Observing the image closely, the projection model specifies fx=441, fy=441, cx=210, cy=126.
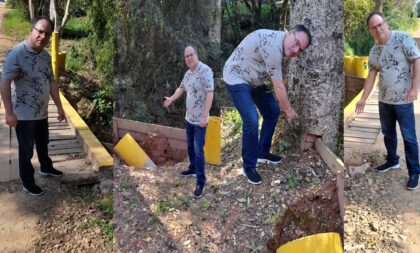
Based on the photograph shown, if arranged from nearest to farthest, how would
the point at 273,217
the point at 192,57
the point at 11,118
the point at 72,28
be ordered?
the point at 192,57
the point at 273,217
the point at 11,118
the point at 72,28

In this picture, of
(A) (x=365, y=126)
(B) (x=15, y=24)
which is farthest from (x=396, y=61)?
(B) (x=15, y=24)

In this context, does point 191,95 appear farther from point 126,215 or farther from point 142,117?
point 126,215

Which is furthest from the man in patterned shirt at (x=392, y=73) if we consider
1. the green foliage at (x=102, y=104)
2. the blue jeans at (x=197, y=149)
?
the green foliage at (x=102, y=104)

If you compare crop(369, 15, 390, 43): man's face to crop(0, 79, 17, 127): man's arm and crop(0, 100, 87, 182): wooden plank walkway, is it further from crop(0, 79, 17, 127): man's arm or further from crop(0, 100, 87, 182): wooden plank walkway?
crop(0, 100, 87, 182): wooden plank walkway

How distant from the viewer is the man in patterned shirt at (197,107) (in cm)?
215

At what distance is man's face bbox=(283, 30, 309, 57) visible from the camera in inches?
91.4

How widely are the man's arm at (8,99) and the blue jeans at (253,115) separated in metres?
1.45

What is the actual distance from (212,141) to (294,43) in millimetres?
682

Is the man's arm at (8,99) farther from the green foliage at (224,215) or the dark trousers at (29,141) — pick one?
the green foliage at (224,215)

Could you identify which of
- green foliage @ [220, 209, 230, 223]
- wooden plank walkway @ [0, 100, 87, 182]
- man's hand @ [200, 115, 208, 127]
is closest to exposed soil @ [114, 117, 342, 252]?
green foliage @ [220, 209, 230, 223]

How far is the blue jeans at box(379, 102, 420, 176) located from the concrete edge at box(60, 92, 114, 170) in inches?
78.5

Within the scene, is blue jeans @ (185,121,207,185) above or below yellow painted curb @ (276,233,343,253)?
above

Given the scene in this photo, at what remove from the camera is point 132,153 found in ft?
7.18

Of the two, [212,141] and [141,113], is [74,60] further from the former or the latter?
[212,141]
